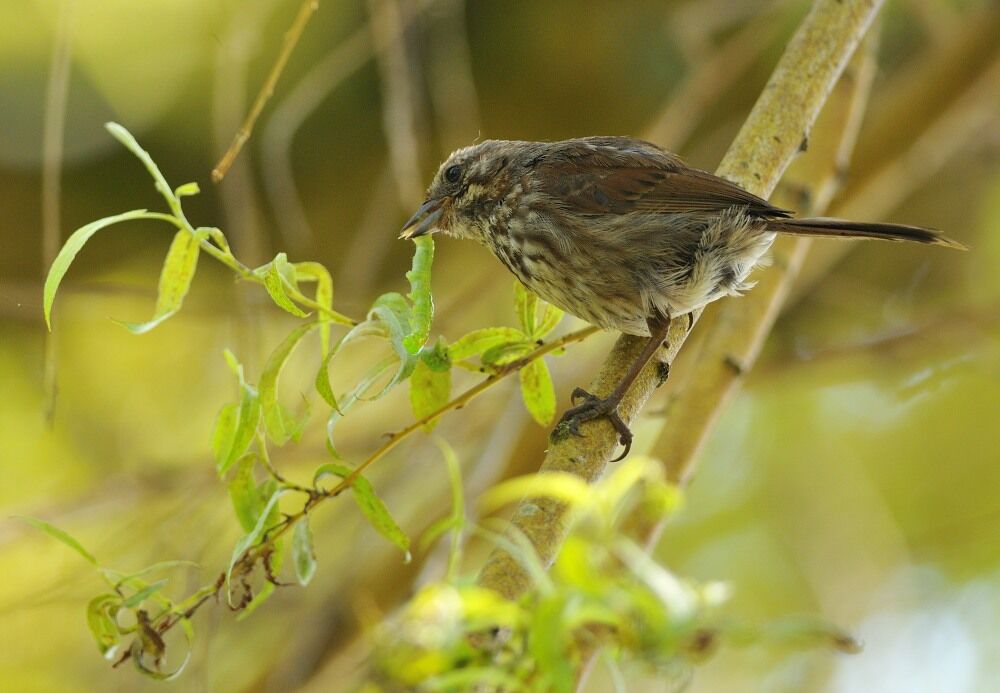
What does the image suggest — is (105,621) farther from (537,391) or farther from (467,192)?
(467,192)

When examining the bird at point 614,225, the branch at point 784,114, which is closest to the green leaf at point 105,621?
the branch at point 784,114

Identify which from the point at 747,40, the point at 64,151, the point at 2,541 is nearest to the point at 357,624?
the point at 2,541

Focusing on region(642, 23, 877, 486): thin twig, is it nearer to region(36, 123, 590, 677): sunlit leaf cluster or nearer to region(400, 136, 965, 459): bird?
region(400, 136, 965, 459): bird

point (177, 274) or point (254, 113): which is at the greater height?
point (254, 113)

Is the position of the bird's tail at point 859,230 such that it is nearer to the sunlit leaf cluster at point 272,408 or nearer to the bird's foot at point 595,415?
the bird's foot at point 595,415

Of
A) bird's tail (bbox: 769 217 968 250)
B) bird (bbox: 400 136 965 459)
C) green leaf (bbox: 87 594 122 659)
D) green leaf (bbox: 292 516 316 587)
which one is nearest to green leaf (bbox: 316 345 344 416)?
green leaf (bbox: 292 516 316 587)

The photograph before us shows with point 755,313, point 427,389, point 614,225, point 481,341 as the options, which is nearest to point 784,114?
point 755,313
